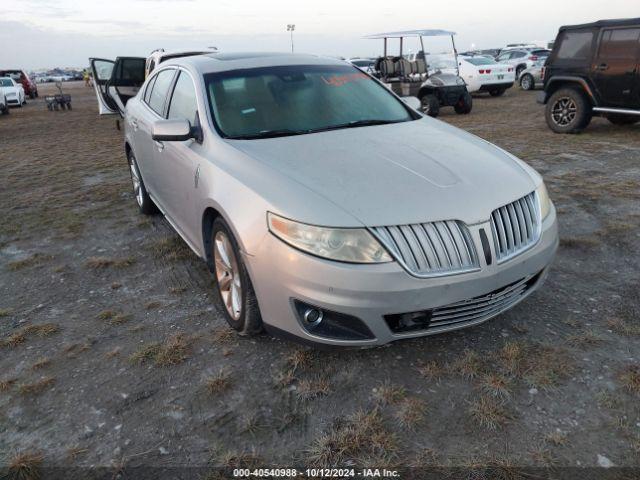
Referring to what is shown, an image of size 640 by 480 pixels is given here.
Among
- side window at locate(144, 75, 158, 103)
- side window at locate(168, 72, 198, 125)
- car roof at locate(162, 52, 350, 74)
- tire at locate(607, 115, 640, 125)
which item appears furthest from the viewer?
tire at locate(607, 115, 640, 125)

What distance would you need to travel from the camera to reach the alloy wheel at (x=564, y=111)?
8961mm

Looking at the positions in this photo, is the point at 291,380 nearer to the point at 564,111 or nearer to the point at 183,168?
the point at 183,168

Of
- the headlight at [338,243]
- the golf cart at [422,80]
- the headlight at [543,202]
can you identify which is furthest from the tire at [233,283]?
the golf cart at [422,80]

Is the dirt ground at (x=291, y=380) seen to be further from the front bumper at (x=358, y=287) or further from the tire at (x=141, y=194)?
the tire at (x=141, y=194)

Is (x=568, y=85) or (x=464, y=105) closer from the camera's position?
(x=568, y=85)

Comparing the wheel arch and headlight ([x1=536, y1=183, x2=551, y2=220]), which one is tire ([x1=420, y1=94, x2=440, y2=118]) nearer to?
the wheel arch

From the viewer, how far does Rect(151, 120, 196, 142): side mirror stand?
121 inches

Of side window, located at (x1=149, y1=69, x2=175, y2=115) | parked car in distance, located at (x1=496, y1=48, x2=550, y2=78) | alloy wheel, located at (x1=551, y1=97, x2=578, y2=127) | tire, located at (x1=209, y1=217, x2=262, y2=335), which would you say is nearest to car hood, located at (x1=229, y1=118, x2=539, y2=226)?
tire, located at (x1=209, y1=217, x2=262, y2=335)

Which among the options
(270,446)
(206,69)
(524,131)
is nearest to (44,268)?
(206,69)

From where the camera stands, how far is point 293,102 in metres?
3.40

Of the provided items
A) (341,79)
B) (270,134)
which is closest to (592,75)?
(341,79)

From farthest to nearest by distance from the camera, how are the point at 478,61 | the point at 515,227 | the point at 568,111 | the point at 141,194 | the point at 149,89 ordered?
1. the point at 478,61
2. the point at 568,111
3. the point at 141,194
4. the point at 149,89
5. the point at 515,227

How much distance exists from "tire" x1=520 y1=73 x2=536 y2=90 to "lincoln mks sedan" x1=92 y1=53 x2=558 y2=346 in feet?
59.2

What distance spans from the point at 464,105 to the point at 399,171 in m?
11.5
